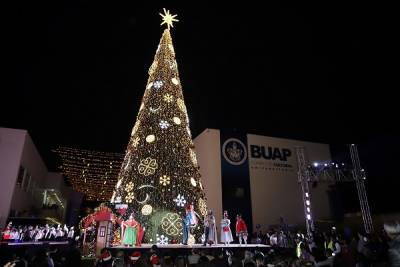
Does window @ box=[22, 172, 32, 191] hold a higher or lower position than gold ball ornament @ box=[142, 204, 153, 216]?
higher

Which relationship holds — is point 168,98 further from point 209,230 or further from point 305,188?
point 305,188

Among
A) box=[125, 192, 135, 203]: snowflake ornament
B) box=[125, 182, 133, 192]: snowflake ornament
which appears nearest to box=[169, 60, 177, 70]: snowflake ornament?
box=[125, 182, 133, 192]: snowflake ornament

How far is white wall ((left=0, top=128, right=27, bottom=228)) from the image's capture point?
1580 centimetres

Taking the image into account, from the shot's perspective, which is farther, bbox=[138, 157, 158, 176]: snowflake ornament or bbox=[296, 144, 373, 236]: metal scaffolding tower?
bbox=[296, 144, 373, 236]: metal scaffolding tower

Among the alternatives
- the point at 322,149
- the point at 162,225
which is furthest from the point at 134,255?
the point at 322,149

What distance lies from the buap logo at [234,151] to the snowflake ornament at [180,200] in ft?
28.3

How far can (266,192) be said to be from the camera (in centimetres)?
1989

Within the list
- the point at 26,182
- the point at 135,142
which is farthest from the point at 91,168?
the point at 135,142

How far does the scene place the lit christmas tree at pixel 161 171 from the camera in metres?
10.9

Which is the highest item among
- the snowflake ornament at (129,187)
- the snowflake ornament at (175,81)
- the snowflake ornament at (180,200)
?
the snowflake ornament at (175,81)

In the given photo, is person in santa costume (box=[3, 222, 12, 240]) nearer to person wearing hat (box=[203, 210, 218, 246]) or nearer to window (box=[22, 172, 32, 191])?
window (box=[22, 172, 32, 191])

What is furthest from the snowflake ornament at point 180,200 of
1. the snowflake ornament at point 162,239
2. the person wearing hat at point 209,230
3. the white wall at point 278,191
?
the white wall at point 278,191

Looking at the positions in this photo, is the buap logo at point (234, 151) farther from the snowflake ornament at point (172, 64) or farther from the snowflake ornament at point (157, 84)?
the snowflake ornament at point (157, 84)

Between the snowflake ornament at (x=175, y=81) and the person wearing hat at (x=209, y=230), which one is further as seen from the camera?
the snowflake ornament at (x=175, y=81)
